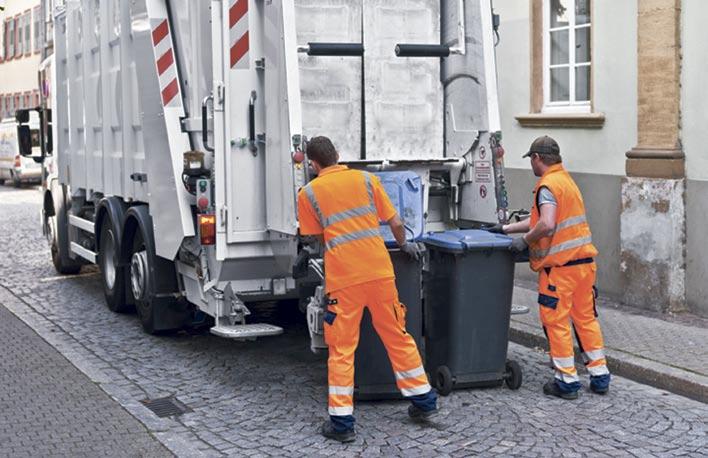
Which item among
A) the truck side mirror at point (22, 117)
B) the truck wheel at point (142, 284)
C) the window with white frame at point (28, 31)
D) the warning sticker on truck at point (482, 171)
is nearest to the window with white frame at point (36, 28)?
the window with white frame at point (28, 31)

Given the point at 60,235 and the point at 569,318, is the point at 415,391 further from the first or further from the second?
the point at 60,235

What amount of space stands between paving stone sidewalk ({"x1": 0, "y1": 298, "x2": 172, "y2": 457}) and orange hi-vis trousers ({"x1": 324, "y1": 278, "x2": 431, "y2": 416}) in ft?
3.10

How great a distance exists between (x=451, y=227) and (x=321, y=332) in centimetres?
182

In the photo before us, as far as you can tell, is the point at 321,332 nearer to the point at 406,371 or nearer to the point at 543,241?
the point at 406,371

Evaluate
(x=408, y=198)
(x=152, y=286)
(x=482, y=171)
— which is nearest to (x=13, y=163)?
(x=152, y=286)

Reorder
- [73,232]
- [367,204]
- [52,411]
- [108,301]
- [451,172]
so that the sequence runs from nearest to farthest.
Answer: [367,204] → [52,411] → [451,172] → [108,301] → [73,232]

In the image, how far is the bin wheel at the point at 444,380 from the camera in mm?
6668

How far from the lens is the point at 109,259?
32.6ft

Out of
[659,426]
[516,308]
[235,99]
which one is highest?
[235,99]

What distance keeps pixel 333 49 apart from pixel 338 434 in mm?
2649

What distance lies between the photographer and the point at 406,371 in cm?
608

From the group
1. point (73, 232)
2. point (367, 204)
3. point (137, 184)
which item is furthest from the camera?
point (73, 232)

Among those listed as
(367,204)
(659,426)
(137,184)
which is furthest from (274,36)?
(659,426)

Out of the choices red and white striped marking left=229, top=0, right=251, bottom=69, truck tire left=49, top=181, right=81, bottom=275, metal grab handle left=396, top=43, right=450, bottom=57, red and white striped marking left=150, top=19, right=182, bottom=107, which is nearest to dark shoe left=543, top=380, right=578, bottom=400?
metal grab handle left=396, top=43, right=450, bottom=57
